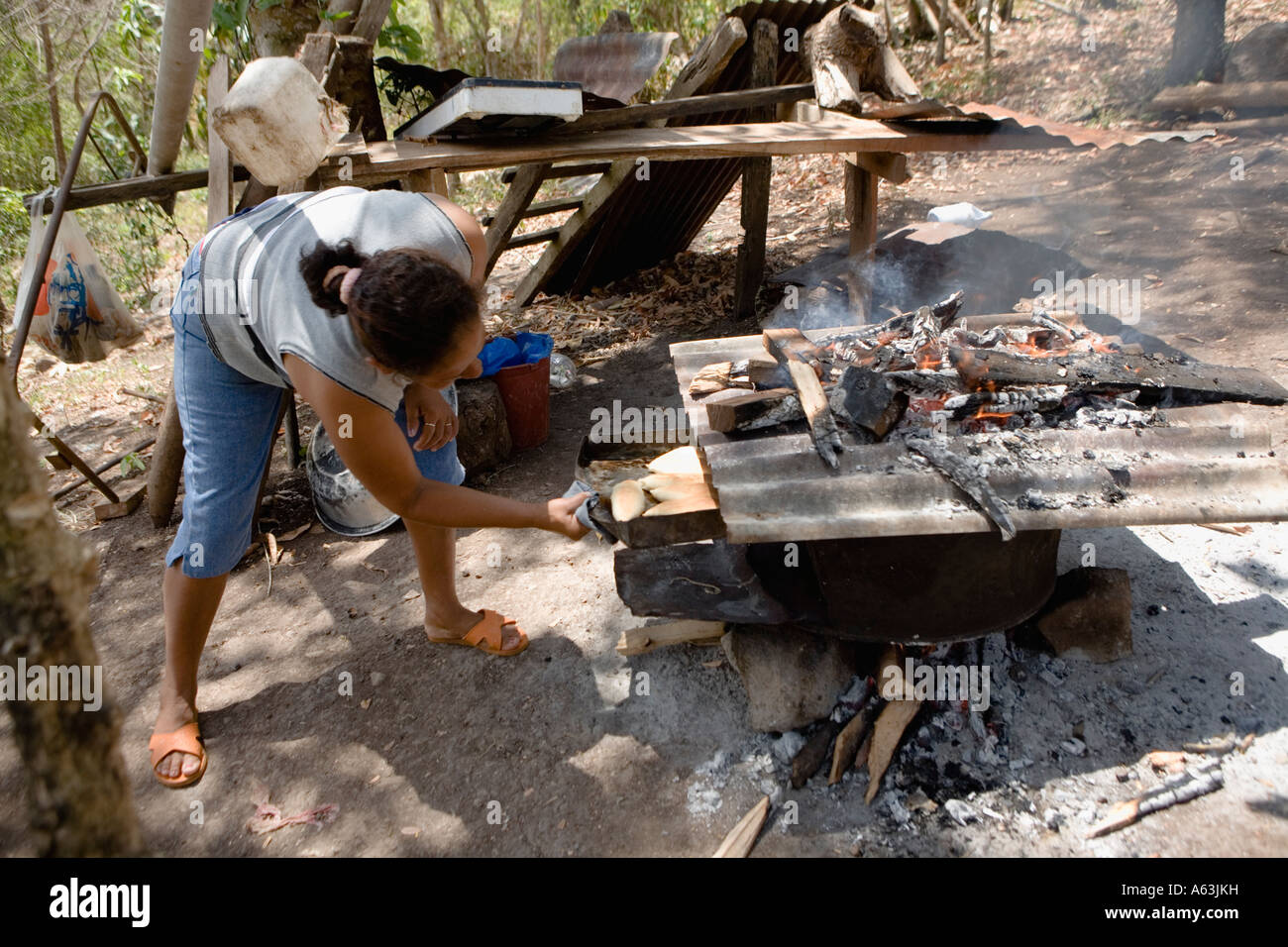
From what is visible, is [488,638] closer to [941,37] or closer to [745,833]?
[745,833]

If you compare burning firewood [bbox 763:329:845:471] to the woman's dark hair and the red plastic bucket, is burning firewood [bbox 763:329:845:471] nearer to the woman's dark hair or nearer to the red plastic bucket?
the woman's dark hair

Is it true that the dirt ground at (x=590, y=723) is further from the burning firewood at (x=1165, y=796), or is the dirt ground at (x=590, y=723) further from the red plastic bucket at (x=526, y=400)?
the red plastic bucket at (x=526, y=400)

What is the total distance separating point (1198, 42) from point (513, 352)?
8659 mm

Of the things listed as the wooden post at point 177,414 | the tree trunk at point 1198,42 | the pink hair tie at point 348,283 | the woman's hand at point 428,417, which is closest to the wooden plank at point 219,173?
the wooden post at point 177,414

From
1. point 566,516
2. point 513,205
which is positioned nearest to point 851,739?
point 566,516

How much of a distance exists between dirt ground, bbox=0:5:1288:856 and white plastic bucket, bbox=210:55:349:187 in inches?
72.0

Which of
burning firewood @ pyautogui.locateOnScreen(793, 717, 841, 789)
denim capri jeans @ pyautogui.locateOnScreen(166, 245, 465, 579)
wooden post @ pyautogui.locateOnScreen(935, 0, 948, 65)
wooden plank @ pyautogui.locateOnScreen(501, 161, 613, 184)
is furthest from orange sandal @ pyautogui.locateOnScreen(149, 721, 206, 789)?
wooden post @ pyautogui.locateOnScreen(935, 0, 948, 65)

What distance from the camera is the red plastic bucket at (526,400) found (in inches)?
189

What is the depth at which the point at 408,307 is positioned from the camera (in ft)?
6.21

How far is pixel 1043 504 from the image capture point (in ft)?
7.29

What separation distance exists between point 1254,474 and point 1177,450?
0.20m

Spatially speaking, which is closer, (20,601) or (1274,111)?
(20,601)

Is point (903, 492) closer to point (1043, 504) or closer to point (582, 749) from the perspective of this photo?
point (1043, 504)
